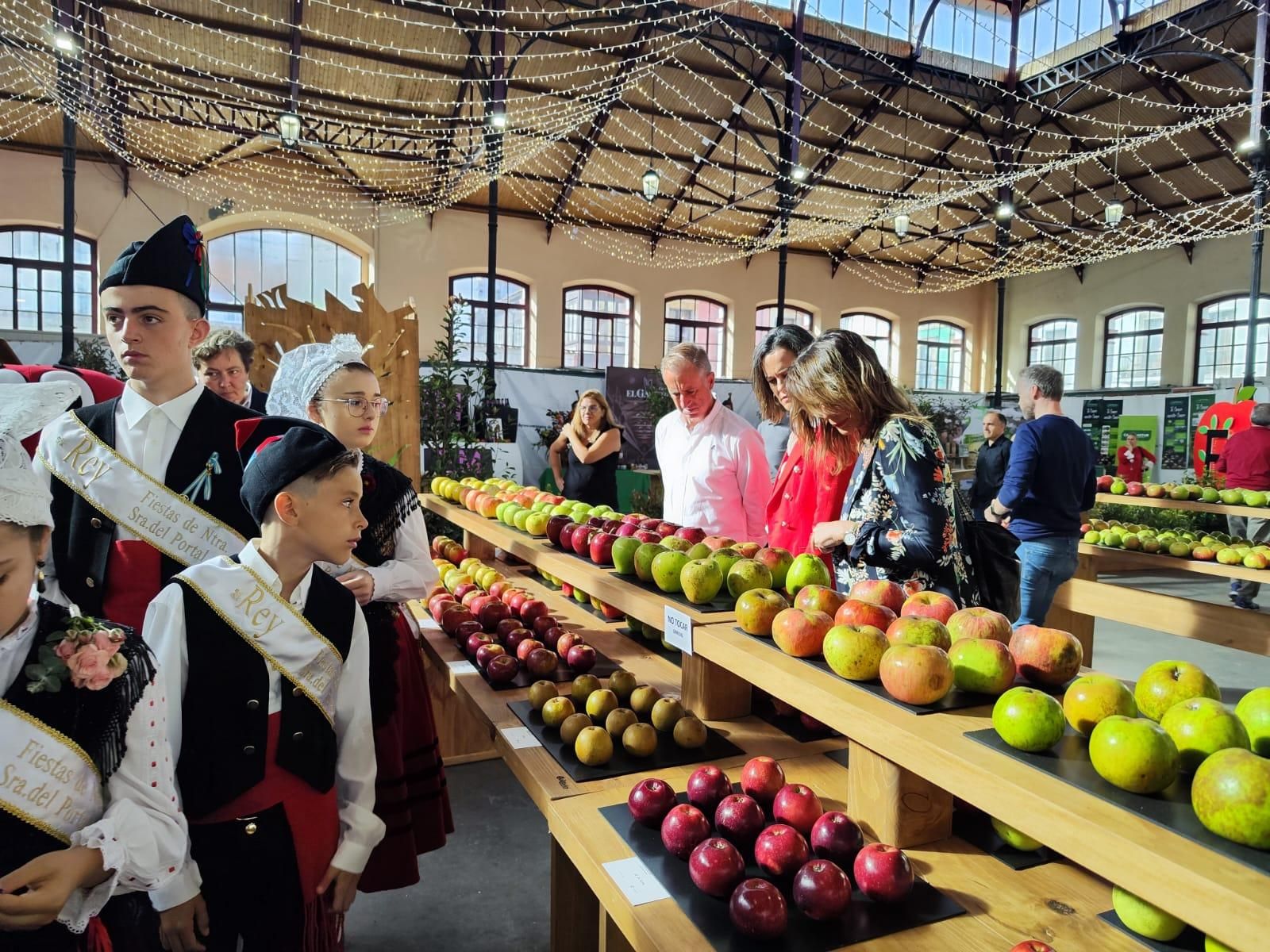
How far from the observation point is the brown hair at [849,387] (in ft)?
6.42

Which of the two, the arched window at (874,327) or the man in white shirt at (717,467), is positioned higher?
the arched window at (874,327)

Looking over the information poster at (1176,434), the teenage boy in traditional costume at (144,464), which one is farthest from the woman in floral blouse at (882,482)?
the information poster at (1176,434)

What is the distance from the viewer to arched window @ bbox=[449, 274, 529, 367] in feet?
48.6

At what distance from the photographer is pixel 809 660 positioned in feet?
4.56

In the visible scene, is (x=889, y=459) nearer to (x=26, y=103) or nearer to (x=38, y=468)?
(x=38, y=468)

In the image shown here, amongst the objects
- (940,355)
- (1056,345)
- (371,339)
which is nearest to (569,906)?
(371,339)

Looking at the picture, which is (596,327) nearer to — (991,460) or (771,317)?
(771,317)

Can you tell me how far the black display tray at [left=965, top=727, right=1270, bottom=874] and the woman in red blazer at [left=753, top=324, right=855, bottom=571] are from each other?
1.19 m

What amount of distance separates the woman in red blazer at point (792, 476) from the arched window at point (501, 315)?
12.3 metres

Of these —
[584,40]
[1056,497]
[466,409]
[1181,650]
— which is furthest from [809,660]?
[584,40]

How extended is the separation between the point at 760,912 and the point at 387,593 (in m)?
1.32

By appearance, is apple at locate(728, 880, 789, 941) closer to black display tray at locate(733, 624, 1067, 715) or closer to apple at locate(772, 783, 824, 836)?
apple at locate(772, 783, 824, 836)

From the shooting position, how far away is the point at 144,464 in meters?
1.70

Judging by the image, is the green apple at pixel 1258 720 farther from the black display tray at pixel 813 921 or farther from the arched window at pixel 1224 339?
the arched window at pixel 1224 339
